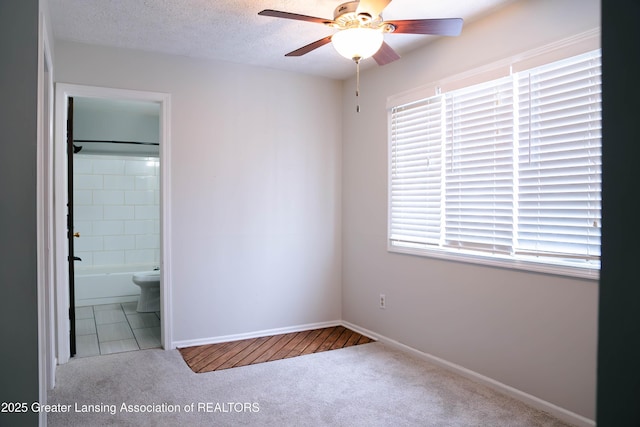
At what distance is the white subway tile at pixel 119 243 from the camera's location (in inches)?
243

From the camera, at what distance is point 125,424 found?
8.22ft

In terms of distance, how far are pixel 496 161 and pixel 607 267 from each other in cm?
255

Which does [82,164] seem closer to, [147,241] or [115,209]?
[115,209]

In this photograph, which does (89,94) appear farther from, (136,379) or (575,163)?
(575,163)

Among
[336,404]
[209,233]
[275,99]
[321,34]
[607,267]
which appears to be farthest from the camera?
[275,99]

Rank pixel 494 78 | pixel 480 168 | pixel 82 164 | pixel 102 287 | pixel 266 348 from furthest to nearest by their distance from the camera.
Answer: pixel 82 164 → pixel 102 287 → pixel 266 348 → pixel 480 168 → pixel 494 78

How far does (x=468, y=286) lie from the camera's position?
10.5 feet

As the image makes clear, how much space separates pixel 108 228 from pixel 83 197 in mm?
532

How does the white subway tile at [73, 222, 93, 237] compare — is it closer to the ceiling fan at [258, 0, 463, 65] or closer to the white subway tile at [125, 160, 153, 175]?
the white subway tile at [125, 160, 153, 175]

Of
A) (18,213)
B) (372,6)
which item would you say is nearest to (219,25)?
(372,6)

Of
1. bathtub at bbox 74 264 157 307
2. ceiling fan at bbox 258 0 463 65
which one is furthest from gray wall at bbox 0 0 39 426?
bathtub at bbox 74 264 157 307

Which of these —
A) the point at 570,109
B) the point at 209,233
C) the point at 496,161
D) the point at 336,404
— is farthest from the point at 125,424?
the point at 570,109

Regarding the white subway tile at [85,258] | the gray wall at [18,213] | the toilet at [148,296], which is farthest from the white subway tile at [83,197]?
the gray wall at [18,213]

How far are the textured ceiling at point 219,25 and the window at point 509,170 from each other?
A: 61cm
